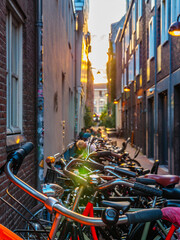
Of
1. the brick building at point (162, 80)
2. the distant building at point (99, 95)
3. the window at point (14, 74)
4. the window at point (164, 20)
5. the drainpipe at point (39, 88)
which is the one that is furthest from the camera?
the distant building at point (99, 95)

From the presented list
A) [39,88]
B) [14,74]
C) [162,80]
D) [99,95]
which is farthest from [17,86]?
[99,95]

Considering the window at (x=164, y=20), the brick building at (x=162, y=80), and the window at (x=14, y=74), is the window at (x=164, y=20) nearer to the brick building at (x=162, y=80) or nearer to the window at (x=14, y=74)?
the brick building at (x=162, y=80)

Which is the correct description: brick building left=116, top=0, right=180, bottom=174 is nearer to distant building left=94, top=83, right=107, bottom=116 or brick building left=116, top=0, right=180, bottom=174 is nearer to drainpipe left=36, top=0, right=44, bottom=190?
drainpipe left=36, top=0, right=44, bottom=190

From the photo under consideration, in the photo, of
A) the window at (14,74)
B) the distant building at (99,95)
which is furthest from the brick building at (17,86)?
the distant building at (99,95)

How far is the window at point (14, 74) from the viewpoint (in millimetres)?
4625

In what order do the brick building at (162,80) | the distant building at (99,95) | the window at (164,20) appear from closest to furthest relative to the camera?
1. the brick building at (162,80)
2. the window at (164,20)
3. the distant building at (99,95)

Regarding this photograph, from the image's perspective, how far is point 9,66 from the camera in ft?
15.1

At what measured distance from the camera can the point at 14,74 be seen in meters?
4.93

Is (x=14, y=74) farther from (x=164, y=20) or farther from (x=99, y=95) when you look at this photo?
(x=99, y=95)

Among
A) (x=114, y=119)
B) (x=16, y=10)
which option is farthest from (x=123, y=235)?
(x=114, y=119)

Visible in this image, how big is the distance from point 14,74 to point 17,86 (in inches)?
9.8

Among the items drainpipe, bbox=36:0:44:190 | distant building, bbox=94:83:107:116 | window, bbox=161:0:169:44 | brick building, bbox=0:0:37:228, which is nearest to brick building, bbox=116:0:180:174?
window, bbox=161:0:169:44

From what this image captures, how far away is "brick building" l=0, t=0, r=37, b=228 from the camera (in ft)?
13.0

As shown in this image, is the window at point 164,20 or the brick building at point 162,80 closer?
the brick building at point 162,80
